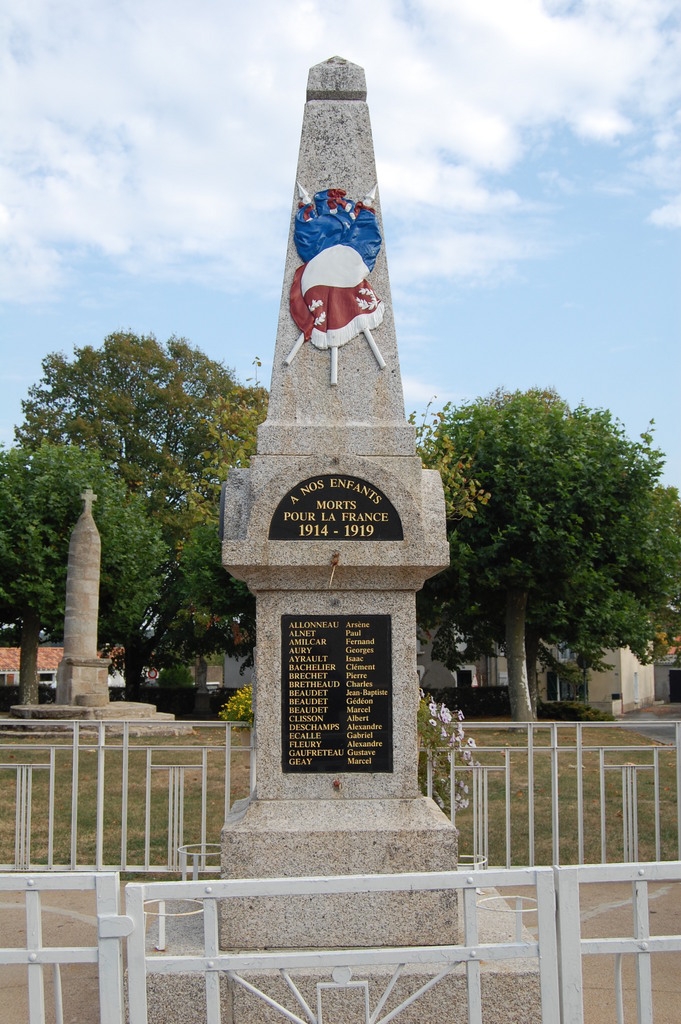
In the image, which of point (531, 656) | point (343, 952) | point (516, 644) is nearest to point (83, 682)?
point (516, 644)

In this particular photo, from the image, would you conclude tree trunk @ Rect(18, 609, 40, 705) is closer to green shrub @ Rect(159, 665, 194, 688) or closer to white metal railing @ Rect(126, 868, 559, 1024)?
green shrub @ Rect(159, 665, 194, 688)

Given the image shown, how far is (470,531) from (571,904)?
22.0 metres

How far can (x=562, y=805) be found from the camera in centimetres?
1367

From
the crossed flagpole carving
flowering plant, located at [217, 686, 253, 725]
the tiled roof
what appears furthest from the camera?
the tiled roof

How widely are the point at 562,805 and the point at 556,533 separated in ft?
37.6

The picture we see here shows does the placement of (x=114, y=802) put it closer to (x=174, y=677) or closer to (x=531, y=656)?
(x=531, y=656)

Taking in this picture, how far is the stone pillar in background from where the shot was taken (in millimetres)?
24219

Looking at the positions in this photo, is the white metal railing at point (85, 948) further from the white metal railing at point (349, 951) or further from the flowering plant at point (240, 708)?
the flowering plant at point (240, 708)

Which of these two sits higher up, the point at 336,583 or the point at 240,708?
the point at 336,583

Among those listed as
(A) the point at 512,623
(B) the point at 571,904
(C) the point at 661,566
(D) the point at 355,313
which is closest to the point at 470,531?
(A) the point at 512,623

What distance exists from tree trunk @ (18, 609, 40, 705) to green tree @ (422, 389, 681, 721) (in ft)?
37.3

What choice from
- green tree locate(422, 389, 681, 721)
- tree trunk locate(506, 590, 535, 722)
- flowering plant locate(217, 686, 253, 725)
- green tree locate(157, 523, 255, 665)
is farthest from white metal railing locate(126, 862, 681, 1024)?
green tree locate(157, 523, 255, 665)

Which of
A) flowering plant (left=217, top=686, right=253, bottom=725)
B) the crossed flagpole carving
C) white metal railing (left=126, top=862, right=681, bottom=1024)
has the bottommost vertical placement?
white metal railing (left=126, top=862, right=681, bottom=1024)

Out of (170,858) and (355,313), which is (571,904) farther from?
(170,858)
